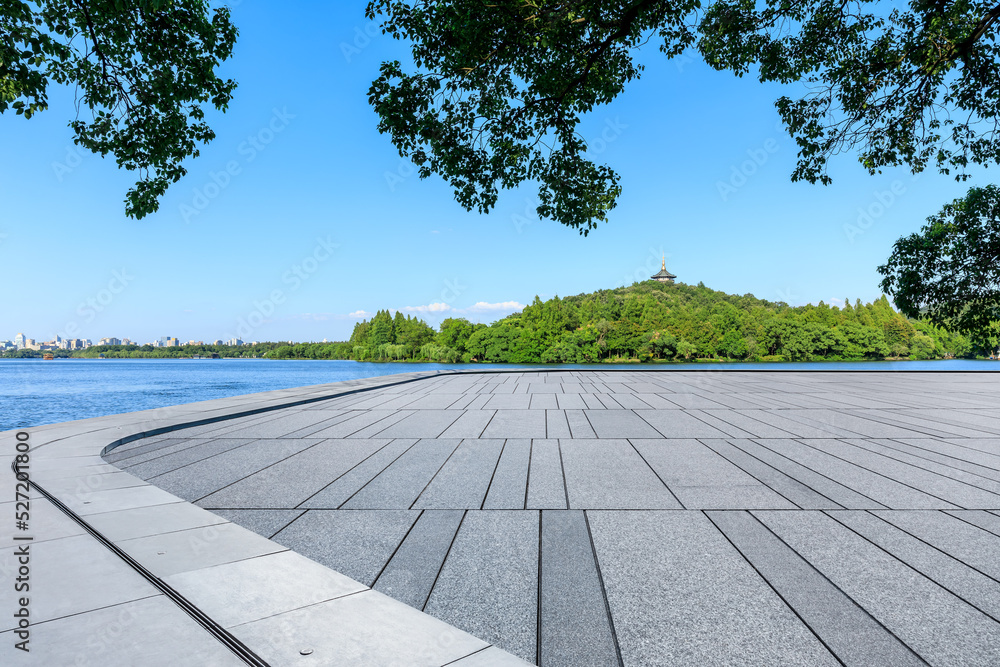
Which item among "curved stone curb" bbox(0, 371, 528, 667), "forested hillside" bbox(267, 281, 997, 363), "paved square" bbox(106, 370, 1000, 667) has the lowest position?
"paved square" bbox(106, 370, 1000, 667)

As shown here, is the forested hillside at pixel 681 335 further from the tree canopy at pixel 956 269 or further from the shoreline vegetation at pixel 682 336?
the tree canopy at pixel 956 269

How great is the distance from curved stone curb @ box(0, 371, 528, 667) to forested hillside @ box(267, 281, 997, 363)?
223 ft

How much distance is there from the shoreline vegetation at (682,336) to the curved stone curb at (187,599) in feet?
223

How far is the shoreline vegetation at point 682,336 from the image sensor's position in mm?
69438

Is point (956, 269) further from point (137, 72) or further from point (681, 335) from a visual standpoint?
point (681, 335)

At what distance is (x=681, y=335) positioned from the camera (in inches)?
2813

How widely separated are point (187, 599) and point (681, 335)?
7478cm

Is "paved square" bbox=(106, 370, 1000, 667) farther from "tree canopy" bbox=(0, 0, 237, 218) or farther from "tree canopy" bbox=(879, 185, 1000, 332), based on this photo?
"tree canopy" bbox=(879, 185, 1000, 332)

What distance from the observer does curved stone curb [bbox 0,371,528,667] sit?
71.8 inches

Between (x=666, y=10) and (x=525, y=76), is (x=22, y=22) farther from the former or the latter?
(x=666, y=10)

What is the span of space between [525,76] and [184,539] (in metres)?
8.08

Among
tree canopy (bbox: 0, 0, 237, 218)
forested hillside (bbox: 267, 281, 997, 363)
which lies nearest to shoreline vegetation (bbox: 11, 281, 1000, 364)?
forested hillside (bbox: 267, 281, 997, 363)

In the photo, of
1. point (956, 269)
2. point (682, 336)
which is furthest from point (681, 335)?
point (956, 269)

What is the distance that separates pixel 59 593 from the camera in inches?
88.0
